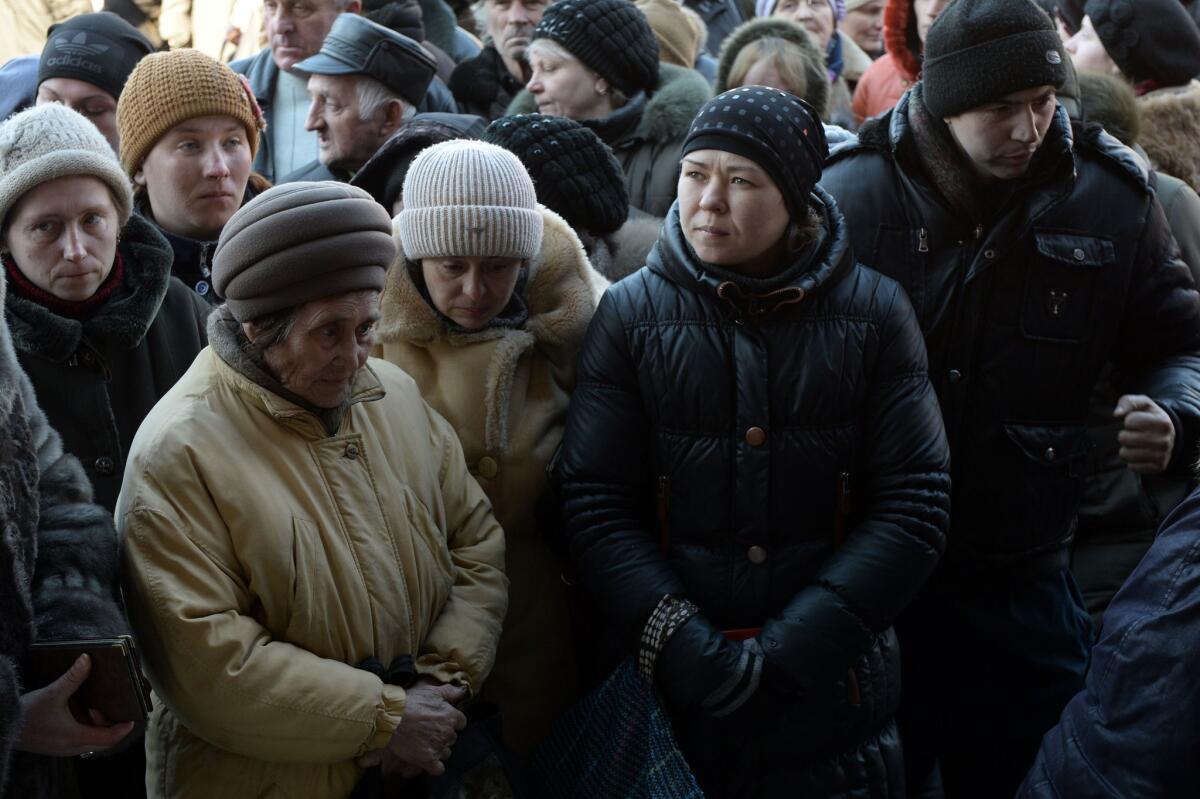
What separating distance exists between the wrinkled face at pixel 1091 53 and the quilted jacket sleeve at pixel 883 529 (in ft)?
7.35

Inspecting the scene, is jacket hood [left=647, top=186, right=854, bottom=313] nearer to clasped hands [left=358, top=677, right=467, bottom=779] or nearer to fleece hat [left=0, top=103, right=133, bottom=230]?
clasped hands [left=358, top=677, right=467, bottom=779]

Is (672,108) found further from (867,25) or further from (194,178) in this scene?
(867,25)

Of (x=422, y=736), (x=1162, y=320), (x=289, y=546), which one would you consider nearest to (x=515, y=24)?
(x=1162, y=320)

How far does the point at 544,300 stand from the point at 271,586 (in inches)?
41.2

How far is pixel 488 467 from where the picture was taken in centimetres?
289

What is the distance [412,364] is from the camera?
293cm

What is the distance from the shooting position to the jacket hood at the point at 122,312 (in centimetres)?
290

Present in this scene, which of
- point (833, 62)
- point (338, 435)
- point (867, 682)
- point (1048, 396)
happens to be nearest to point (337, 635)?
point (338, 435)

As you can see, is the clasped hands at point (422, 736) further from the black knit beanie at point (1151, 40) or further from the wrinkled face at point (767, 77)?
the black knit beanie at point (1151, 40)

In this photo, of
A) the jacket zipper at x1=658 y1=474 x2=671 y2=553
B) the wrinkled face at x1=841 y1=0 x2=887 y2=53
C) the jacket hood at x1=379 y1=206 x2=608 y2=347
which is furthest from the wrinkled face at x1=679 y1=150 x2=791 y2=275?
the wrinkled face at x1=841 y1=0 x2=887 y2=53

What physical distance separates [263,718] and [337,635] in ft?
0.66

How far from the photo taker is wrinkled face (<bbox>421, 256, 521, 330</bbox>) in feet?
9.35

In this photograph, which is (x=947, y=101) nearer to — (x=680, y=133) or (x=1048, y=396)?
(x=1048, y=396)

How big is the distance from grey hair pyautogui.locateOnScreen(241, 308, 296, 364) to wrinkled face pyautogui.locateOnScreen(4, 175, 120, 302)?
2.56 ft
